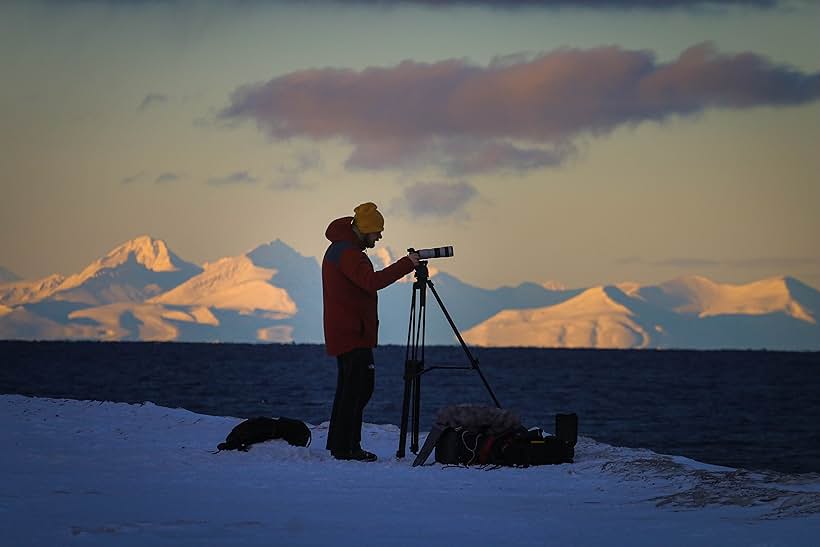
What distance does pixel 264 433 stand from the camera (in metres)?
11.1

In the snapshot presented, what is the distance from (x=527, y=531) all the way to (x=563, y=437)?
4.36 m

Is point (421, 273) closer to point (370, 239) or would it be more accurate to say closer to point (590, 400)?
point (370, 239)

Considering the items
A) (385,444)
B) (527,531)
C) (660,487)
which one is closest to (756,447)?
(385,444)

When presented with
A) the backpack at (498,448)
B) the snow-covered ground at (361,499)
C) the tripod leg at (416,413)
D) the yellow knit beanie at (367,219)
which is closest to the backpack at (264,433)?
the snow-covered ground at (361,499)

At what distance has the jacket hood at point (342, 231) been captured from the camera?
433 inches

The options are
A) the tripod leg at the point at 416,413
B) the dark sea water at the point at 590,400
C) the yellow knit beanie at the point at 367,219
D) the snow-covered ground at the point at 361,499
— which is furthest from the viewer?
the dark sea water at the point at 590,400

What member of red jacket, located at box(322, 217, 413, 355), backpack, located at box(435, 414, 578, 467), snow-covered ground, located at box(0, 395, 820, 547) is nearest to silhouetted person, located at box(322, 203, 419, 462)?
red jacket, located at box(322, 217, 413, 355)

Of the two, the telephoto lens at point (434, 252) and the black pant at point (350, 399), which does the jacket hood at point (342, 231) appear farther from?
the black pant at point (350, 399)

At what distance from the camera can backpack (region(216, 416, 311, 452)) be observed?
36.1ft

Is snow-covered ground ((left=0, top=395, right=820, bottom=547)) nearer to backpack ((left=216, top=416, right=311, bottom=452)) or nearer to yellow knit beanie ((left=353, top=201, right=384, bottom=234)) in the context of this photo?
backpack ((left=216, top=416, right=311, bottom=452))

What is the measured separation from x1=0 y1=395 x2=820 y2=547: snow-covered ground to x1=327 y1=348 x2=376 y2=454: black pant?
0.24m

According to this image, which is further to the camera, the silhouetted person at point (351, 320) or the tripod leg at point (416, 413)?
the tripod leg at point (416, 413)

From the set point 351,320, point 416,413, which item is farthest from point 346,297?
point 416,413

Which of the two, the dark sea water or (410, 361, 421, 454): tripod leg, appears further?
the dark sea water
